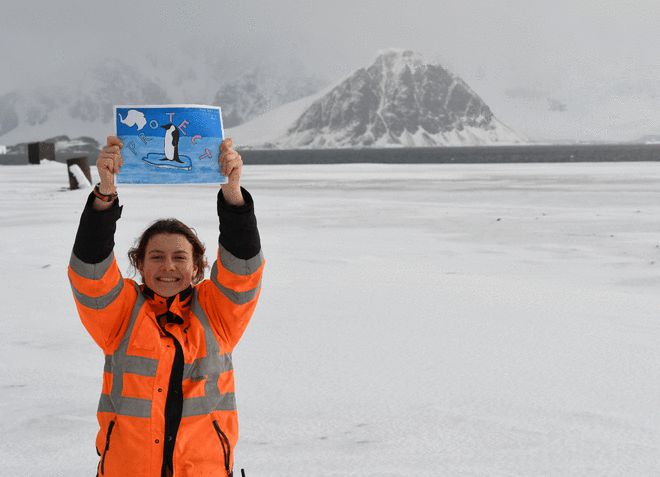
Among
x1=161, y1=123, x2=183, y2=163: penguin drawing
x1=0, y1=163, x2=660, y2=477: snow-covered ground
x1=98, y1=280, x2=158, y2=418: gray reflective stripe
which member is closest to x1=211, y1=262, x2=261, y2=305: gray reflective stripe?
x1=98, y1=280, x2=158, y2=418: gray reflective stripe

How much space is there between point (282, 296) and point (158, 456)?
3.85 metres

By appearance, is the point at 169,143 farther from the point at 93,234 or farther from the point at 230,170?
the point at 93,234

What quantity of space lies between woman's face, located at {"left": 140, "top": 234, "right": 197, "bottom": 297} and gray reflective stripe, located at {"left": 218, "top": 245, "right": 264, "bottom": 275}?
0.10m

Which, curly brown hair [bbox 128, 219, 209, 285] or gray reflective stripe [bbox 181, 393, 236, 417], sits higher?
curly brown hair [bbox 128, 219, 209, 285]

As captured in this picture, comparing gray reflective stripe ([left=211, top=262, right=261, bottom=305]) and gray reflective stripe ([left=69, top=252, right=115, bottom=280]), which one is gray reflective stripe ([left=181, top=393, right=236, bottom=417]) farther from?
gray reflective stripe ([left=69, top=252, right=115, bottom=280])

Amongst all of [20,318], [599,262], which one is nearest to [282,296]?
[20,318]

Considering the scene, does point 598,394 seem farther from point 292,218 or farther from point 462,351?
point 292,218

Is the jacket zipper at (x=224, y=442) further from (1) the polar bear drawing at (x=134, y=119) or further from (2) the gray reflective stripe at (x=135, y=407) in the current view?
(1) the polar bear drawing at (x=134, y=119)

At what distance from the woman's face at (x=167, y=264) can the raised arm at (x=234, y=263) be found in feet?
0.25

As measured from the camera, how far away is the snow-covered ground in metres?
2.97

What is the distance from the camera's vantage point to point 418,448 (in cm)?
302

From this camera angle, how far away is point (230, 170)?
208cm

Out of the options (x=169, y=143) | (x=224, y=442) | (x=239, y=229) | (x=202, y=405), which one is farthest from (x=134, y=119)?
(x=224, y=442)

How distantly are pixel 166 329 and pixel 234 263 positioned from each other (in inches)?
9.7
